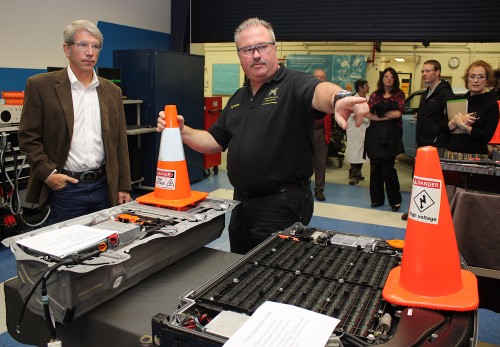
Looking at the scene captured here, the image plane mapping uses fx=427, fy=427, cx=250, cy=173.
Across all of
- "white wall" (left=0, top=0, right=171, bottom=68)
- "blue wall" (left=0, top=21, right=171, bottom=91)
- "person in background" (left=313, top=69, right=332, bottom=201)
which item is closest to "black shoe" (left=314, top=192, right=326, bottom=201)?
"person in background" (left=313, top=69, right=332, bottom=201)

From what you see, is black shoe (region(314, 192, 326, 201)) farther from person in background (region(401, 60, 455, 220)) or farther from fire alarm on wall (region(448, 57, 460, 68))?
fire alarm on wall (region(448, 57, 460, 68))

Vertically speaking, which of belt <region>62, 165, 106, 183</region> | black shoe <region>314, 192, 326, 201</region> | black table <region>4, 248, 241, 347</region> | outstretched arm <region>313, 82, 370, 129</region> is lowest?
black shoe <region>314, 192, 326, 201</region>

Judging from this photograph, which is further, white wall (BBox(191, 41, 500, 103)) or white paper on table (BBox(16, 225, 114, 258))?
white wall (BBox(191, 41, 500, 103))

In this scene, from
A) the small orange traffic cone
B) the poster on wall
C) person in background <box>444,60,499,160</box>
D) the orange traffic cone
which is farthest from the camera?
the poster on wall

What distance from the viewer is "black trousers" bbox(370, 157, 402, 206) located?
16.4ft

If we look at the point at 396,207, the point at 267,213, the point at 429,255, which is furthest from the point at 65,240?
the point at 396,207

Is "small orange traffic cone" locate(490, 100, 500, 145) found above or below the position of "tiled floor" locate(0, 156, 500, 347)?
above

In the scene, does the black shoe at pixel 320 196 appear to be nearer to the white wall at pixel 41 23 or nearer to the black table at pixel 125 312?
the white wall at pixel 41 23

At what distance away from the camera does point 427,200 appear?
3.65ft

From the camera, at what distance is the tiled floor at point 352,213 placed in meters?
2.70

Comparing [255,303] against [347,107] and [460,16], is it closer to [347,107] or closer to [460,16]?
[347,107]

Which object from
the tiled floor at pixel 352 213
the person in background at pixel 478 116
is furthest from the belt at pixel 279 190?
the person in background at pixel 478 116

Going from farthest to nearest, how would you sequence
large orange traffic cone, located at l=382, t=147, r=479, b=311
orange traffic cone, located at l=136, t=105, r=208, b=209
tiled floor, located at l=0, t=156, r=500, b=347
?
tiled floor, located at l=0, t=156, r=500, b=347, orange traffic cone, located at l=136, t=105, r=208, b=209, large orange traffic cone, located at l=382, t=147, r=479, b=311

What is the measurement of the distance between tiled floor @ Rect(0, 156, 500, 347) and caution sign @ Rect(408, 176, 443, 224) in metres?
1.83
